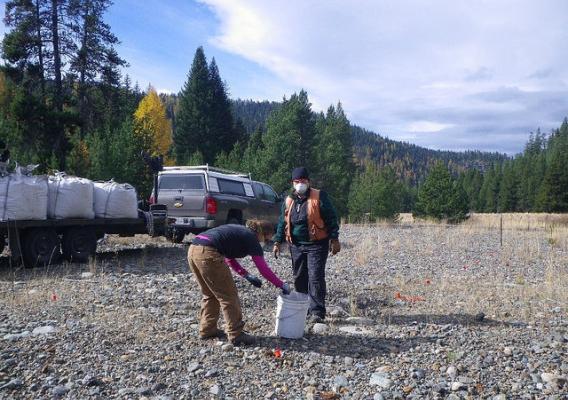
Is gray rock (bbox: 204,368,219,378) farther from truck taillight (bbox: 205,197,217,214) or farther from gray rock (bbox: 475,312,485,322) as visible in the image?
truck taillight (bbox: 205,197,217,214)

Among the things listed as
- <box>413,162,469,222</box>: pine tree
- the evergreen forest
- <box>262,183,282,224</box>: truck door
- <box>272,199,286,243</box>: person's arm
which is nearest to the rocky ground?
<box>272,199,286,243</box>: person's arm

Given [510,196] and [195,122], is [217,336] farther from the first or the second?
[510,196]

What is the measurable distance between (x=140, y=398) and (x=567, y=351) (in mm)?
4451

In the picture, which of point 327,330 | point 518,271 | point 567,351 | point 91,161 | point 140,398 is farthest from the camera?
point 91,161

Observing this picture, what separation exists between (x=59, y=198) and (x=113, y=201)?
1.23 m

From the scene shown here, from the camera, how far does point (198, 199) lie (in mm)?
12844

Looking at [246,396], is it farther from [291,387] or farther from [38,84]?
[38,84]

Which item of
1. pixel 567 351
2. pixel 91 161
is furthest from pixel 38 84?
pixel 567 351

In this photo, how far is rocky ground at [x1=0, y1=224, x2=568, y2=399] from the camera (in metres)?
4.33

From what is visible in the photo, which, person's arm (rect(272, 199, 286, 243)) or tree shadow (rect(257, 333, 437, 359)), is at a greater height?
person's arm (rect(272, 199, 286, 243))

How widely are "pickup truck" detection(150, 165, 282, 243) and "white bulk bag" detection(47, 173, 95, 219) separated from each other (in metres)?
2.26

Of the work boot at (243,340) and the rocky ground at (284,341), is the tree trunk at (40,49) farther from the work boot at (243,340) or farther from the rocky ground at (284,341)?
the work boot at (243,340)

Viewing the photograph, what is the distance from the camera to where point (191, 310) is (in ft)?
22.1

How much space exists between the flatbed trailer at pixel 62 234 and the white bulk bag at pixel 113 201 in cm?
19
